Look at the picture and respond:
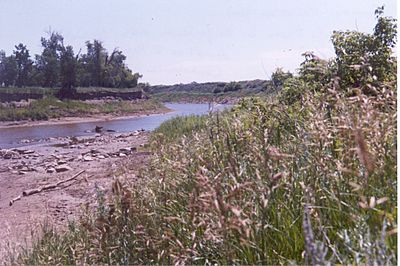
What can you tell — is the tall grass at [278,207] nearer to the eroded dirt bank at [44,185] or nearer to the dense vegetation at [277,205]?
the dense vegetation at [277,205]

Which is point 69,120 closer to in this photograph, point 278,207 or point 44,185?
point 44,185

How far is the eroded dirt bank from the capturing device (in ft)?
18.9

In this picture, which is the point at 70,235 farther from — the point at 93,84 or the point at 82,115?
the point at 93,84

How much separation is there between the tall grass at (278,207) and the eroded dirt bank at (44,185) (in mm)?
471

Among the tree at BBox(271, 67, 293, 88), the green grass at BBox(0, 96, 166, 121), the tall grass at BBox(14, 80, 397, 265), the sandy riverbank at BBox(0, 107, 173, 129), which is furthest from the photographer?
the green grass at BBox(0, 96, 166, 121)

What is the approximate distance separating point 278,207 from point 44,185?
27.1 ft

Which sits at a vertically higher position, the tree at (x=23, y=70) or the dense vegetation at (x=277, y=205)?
the tree at (x=23, y=70)

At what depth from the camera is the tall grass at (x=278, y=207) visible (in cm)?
188

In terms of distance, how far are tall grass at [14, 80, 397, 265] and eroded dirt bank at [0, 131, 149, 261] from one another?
471 mm

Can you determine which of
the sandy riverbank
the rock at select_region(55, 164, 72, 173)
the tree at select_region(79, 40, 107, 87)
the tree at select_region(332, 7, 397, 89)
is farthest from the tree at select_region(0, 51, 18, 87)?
the tree at select_region(332, 7, 397, 89)

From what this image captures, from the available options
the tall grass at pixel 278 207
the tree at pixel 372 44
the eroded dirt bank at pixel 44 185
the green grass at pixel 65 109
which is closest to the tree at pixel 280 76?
the tree at pixel 372 44

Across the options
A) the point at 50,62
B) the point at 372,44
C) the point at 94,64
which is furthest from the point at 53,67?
the point at 372,44

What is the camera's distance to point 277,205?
257cm

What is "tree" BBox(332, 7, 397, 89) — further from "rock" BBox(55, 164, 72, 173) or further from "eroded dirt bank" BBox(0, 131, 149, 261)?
"rock" BBox(55, 164, 72, 173)
